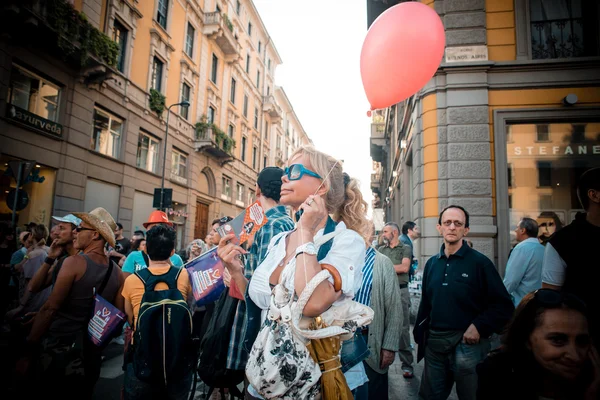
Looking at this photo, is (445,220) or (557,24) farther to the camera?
(557,24)

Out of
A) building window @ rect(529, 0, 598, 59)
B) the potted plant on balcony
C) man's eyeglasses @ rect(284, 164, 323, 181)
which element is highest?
the potted plant on balcony

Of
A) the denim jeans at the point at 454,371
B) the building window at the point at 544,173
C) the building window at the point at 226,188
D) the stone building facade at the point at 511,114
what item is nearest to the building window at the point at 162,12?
the building window at the point at 226,188

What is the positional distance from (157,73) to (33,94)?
7.28m

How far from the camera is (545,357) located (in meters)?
1.53

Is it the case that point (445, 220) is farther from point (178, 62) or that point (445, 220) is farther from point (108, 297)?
point (178, 62)

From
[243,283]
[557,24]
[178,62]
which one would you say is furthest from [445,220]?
[178,62]

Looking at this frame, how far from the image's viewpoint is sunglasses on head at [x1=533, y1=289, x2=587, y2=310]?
1.57 meters

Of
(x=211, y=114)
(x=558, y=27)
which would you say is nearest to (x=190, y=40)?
(x=211, y=114)

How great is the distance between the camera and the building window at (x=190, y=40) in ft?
63.9

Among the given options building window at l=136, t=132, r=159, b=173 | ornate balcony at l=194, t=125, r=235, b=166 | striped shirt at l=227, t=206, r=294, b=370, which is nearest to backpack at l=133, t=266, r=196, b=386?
striped shirt at l=227, t=206, r=294, b=370

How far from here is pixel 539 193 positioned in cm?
746

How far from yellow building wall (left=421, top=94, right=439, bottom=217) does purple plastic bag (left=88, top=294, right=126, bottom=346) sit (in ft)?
22.0

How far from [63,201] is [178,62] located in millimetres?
10717

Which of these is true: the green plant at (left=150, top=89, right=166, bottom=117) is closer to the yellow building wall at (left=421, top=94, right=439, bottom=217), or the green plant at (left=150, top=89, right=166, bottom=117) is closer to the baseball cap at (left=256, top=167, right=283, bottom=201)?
the yellow building wall at (left=421, top=94, right=439, bottom=217)
